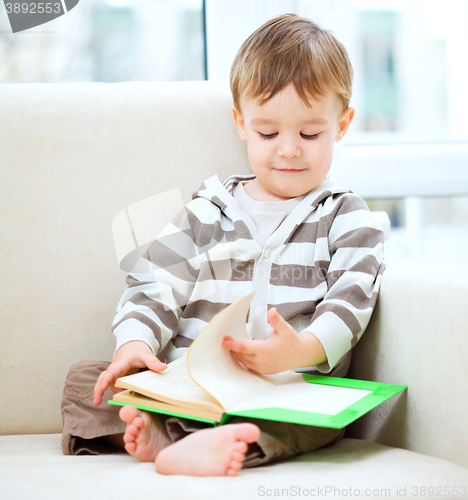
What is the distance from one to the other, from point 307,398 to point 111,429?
259mm

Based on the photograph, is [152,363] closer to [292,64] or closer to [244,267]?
[244,267]

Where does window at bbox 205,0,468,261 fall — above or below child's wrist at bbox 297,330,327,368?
above

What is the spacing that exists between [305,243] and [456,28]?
3.08ft

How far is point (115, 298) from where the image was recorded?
33.8 inches

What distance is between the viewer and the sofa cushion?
453 mm

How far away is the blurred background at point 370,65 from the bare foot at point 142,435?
876 millimetres

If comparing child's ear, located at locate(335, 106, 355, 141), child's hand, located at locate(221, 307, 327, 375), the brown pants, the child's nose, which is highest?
child's ear, located at locate(335, 106, 355, 141)

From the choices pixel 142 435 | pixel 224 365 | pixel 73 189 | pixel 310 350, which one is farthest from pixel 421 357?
pixel 73 189

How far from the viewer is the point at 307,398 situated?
59 centimetres

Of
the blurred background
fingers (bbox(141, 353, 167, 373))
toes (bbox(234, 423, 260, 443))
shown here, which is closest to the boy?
fingers (bbox(141, 353, 167, 373))

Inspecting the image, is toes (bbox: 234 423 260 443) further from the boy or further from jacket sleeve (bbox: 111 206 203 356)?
jacket sleeve (bbox: 111 206 203 356)

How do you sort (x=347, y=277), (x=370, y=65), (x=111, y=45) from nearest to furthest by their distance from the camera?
(x=347, y=277)
(x=111, y=45)
(x=370, y=65)

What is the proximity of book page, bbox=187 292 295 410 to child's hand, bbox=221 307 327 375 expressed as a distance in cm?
1

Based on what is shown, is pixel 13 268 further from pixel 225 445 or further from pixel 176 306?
pixel 225 445
